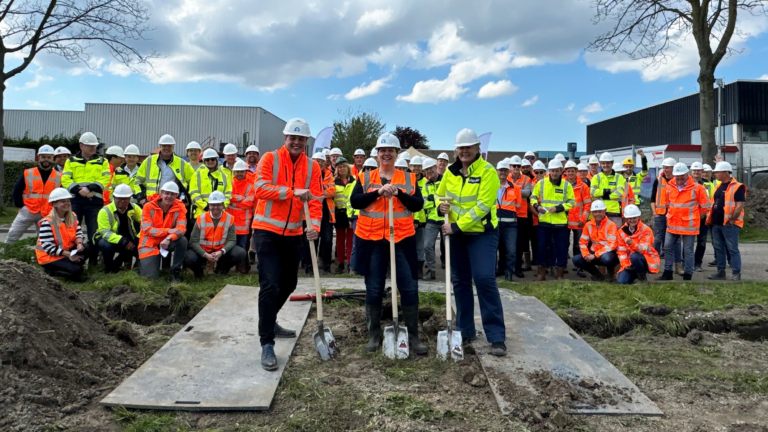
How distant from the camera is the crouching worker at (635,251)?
851 cm

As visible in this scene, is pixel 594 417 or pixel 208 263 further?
pixel 208 263

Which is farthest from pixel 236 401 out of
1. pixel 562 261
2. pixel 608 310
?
pixel 562 261

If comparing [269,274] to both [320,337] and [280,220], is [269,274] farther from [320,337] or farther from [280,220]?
[320,337]

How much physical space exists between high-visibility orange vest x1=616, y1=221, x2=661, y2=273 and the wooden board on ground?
10.1 ft

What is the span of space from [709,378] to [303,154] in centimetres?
394

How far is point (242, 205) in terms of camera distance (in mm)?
9312

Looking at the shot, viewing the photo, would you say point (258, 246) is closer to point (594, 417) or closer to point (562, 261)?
point (594, 417)

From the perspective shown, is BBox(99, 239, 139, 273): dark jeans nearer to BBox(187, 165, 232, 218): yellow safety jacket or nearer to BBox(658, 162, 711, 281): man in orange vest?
BBox(187, 165, 232, 218): yellow safety jacket

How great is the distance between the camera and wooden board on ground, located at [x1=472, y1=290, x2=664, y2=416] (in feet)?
13.6

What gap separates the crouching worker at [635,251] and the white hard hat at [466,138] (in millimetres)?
4463

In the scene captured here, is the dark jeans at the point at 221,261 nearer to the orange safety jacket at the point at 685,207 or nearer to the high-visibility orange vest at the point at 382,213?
the high-visibility orange vest at the point at 382,213

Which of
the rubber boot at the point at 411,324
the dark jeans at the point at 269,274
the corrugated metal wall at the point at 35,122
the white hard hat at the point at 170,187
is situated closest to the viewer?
the dark jeans at the point at 269,274

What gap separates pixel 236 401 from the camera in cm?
409

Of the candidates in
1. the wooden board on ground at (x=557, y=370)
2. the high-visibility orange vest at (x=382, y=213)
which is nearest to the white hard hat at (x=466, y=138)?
the high-visibility orange vest at (x=382, y=213)
